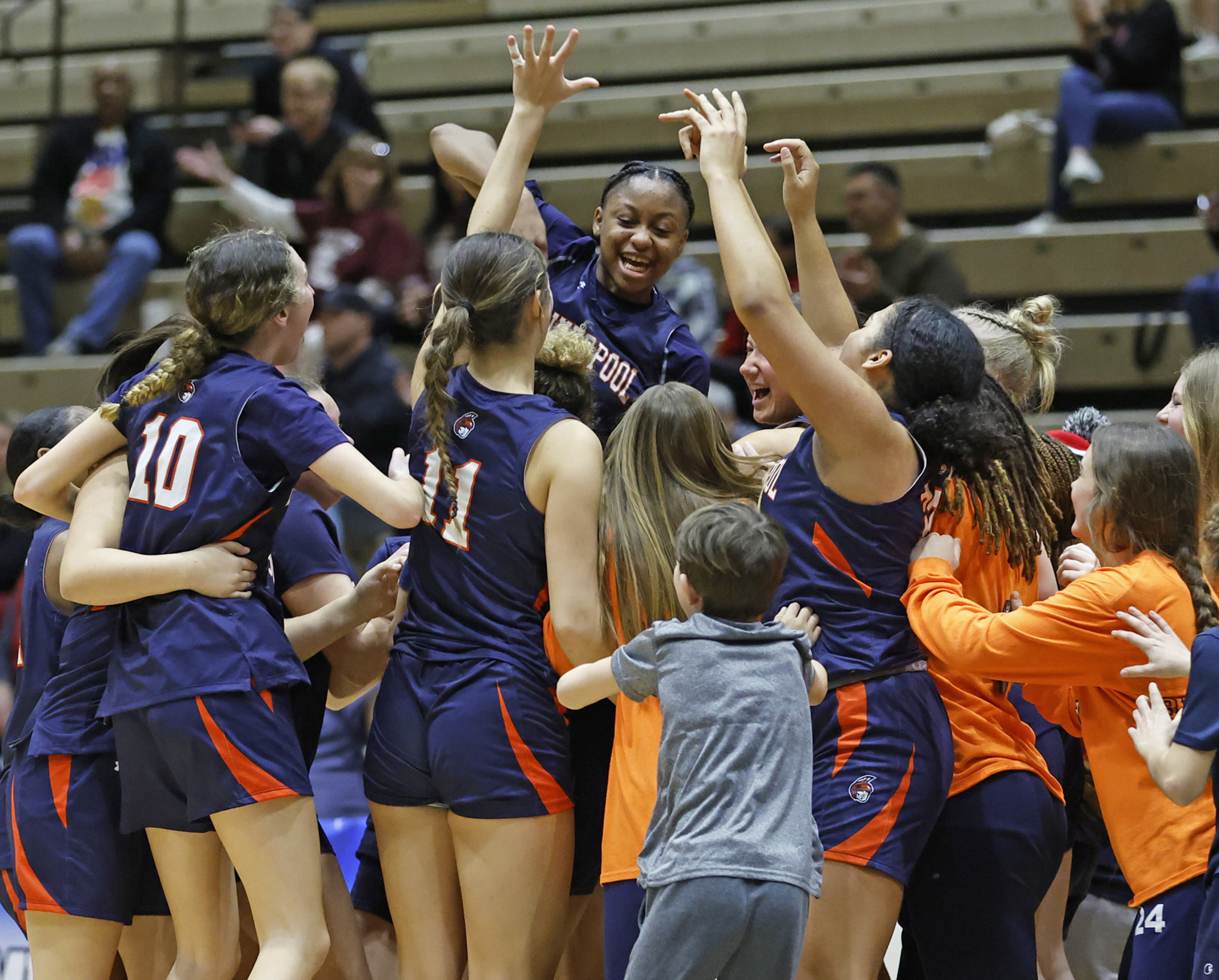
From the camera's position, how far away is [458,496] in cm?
268

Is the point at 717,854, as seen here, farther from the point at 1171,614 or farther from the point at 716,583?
the point at 1171,614

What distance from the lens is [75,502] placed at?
9.15 feet

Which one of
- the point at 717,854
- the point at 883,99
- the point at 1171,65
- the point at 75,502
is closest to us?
the point at 717,854

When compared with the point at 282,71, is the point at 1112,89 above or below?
below

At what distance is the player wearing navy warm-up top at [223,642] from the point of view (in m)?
2.55

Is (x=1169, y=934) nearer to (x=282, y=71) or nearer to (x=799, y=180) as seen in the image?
(x=799, y=180)

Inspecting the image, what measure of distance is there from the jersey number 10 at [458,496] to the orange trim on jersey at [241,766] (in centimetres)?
53

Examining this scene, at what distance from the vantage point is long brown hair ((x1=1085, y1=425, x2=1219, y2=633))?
8.32 feet

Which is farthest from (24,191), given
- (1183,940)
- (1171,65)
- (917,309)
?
(1183,940)

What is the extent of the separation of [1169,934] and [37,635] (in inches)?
88.9

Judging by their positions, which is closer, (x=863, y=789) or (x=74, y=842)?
(x=863, y=789)

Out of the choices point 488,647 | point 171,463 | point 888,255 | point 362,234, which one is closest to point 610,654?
point 488,647

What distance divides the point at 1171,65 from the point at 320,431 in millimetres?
6012

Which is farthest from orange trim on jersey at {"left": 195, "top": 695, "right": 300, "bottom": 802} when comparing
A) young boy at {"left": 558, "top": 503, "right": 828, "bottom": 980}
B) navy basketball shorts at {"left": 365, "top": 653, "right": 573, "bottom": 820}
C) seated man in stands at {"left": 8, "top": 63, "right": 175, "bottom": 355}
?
seated man in stands at {"left": 8, "top": 63, "right": 175, "bottom": 355}
